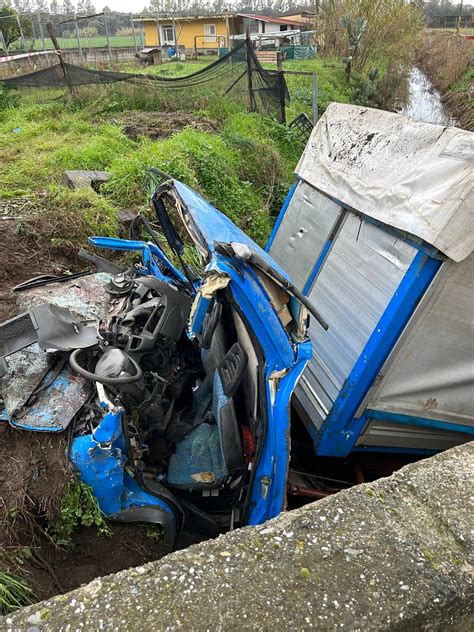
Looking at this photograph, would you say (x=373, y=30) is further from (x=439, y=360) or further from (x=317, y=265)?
(x=439, y=360)

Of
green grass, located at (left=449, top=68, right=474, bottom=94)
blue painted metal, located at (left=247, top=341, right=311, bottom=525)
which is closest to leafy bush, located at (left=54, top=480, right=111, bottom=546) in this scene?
blue painted metal, located at (left=247, top=341, right=311, bottom=525)

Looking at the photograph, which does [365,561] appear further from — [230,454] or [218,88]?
[218,88]

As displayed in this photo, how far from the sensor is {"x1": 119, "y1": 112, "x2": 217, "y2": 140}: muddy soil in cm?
918

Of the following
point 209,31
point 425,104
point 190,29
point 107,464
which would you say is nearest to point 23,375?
point 107,464

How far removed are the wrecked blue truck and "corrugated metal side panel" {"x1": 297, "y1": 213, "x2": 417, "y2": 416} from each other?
88 centimetres

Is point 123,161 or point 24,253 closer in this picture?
point 24,253

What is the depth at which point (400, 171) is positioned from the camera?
10.7ft

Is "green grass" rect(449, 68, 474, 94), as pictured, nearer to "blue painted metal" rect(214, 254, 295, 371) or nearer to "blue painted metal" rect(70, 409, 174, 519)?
"blue painted metal" rect(214, 254, 295, 371)

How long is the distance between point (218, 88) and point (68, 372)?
34.1 ft

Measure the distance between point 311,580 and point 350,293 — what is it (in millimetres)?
2327

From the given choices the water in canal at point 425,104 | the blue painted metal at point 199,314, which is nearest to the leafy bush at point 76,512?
the blue painted metal at point 199,314

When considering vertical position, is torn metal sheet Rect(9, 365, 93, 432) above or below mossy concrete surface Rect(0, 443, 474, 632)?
below

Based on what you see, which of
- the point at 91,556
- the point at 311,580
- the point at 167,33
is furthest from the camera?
the point at 167,33

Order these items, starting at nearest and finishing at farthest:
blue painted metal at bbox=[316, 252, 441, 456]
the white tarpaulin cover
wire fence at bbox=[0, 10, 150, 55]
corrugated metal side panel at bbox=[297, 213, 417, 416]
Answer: the white tarpaulin cover < blue painted metal at bbox=[316, 252, 441, 456] < corrugated metal side panel at bbox=[297, 213, 417, 416] < wire fence at bbox=[0, 10, 150, 55]
